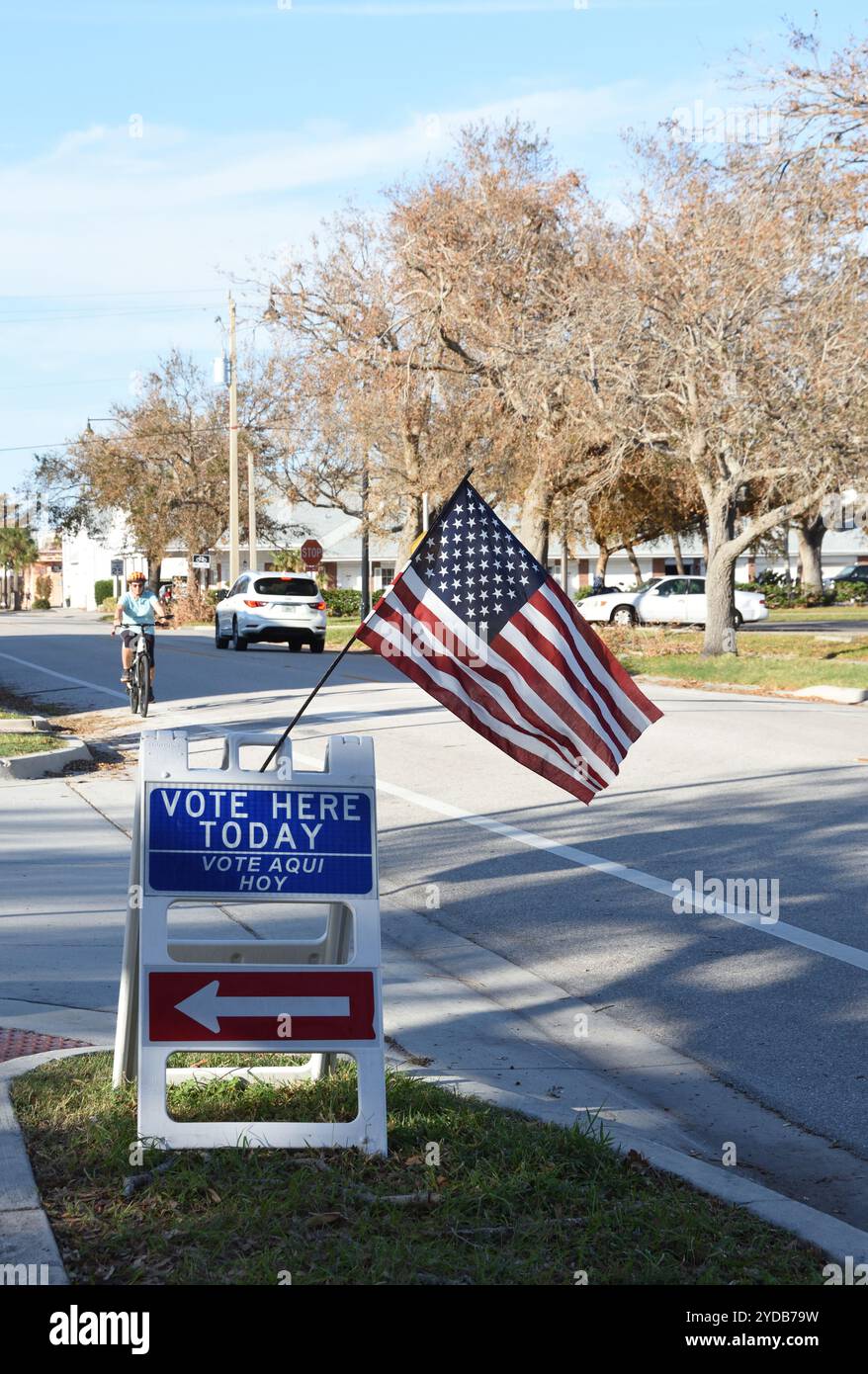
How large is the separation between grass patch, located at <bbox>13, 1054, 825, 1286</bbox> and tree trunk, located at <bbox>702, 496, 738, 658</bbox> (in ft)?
85.6

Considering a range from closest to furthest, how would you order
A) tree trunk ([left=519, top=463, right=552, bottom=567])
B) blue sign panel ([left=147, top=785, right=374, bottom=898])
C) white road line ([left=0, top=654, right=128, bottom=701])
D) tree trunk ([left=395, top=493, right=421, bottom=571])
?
blue sign panel ([left=147, top=785, right=374, bottom=898])
white road line ([left=0, top=654, right=128, bottom=701])
tree trunk ([left=519, top=463, right=552, bottom=567])
tree trunk ([left=395, top=493, right=421, bottom=571])

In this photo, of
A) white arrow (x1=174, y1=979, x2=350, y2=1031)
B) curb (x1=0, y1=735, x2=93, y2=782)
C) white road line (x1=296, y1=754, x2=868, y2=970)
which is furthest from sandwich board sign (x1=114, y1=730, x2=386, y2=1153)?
curb (x1=0, y1=735, x2=93, y2=782)

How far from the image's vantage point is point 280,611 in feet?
112

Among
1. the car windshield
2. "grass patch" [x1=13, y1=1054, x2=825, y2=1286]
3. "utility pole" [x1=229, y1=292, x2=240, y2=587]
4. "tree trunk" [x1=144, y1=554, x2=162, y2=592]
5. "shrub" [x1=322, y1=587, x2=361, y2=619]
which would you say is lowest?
"grass patch" [x1=13, y1=1054, x2=825, y2=1286]

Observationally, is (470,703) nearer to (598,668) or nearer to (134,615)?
(598,668)

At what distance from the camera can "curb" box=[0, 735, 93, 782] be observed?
13.9 metres

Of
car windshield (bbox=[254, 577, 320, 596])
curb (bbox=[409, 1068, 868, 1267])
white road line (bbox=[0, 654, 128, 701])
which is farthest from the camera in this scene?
car windshield (bbox=[254, 577, 320, 596])

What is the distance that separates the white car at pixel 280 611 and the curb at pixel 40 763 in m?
19.3

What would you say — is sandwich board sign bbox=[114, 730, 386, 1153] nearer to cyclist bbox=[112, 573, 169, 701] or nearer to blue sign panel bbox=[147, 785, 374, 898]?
blue sign panel bbox=[147, 785, 374, 898]

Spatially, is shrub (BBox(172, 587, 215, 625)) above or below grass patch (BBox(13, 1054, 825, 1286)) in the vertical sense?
above

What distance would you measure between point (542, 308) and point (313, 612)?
838 centimetres
